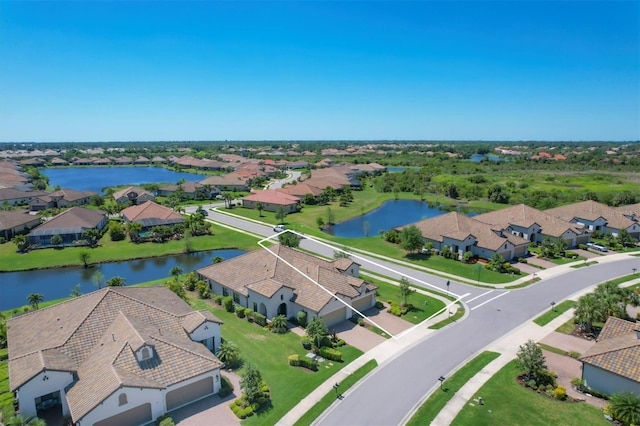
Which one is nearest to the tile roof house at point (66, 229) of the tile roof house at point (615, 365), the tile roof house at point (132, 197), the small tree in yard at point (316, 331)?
the tile roof house at point (132, 197)

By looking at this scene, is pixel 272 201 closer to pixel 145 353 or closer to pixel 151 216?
pixel 151 216

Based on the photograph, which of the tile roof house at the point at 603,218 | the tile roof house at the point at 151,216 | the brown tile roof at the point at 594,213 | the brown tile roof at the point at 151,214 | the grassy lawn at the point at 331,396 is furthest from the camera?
the brown tile roof at the point at 151,214

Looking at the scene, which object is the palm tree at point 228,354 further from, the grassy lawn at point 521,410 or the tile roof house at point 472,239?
the tile roof house at point 472,239

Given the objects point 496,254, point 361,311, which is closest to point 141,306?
point 361,311

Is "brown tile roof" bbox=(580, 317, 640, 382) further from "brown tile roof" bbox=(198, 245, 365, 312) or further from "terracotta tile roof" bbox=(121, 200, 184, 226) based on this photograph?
"terracotta tile roof" bbox=(121, 200, 184, 226)

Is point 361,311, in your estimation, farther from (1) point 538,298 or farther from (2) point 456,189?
(2) point 456,189
